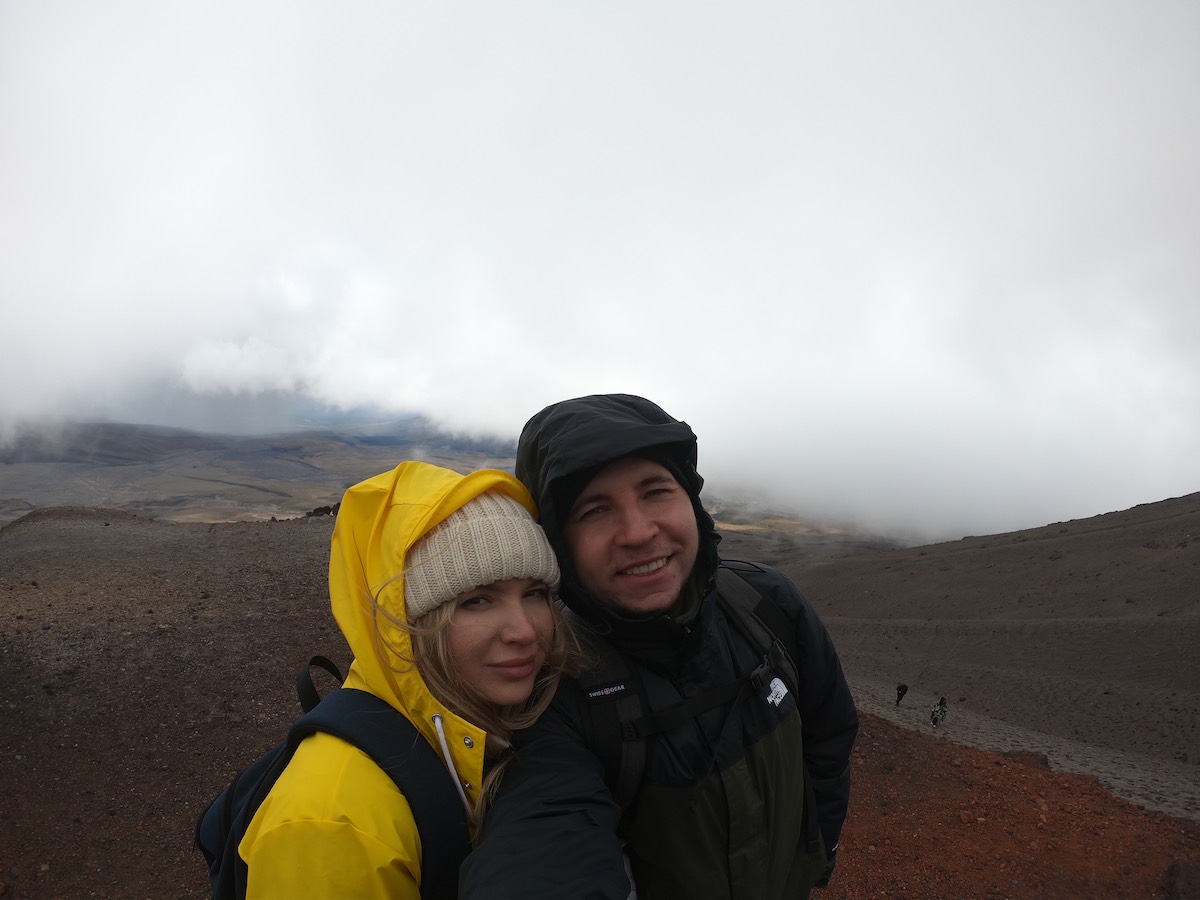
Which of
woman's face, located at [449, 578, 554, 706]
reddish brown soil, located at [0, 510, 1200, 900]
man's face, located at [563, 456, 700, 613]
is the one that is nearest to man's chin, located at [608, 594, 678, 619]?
man's face, located at [563, 456, 700, 613]

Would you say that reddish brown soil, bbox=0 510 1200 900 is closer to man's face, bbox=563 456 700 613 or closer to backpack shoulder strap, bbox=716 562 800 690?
backpack shoulder strap, bbox=716 562 800 690

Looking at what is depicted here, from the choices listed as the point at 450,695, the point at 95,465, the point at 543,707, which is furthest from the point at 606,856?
the point at 95,465

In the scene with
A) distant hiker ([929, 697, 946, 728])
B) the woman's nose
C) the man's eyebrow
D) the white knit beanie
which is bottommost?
distant hiker ([929, 697, 946, 728])

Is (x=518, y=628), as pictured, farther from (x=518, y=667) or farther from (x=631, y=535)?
(x=631, y=535)

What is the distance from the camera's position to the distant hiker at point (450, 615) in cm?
180

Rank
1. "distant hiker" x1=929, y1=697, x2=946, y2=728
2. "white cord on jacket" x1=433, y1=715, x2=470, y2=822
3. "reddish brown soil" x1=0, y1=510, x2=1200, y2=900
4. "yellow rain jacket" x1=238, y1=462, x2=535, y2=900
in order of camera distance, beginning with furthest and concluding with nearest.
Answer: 1. "distant hiker" x1=929, y1=697, x2=946, y2=728
2. "reddish brown soil" x1=0, y1=510, x2=1200, y2=900
3. "white cord on jacket" x1=433, y1=715, x2=470, y2=822
4. "yellow rain jacket" x1=238, y1=462, x2=535, y2=900

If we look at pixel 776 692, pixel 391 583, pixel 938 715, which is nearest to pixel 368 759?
pixel 391 583

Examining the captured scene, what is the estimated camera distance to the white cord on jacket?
1.72 m

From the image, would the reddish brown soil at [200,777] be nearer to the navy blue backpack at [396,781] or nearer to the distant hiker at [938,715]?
the distant hiker at [938,715]

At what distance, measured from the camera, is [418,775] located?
1.65 m

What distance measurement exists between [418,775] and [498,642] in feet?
1.54

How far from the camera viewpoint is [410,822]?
5.21 feet

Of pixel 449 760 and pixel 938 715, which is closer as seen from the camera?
pixel 449 760

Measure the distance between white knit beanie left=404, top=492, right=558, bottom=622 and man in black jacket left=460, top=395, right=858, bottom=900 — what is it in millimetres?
120
